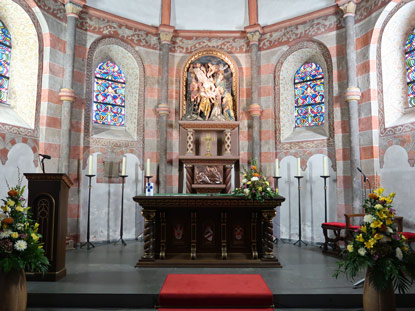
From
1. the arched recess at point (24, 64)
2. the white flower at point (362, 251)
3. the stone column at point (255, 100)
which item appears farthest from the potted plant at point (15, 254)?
the stone column at point (255, 100)

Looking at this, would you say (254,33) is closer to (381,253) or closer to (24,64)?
(24,64)

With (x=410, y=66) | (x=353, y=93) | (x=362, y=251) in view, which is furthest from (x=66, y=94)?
(x=410, y=66)

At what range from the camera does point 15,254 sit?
4.29 metres

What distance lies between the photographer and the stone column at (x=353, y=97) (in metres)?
8.69

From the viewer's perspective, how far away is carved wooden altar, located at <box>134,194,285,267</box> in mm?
6688

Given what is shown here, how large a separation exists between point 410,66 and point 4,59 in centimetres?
1040

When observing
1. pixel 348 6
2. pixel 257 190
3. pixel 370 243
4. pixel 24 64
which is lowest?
pixel 370 243

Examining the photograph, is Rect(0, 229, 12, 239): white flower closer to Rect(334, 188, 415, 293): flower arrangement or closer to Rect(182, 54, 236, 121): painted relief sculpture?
Rect(334, 188, 415, 293): flower arrangement

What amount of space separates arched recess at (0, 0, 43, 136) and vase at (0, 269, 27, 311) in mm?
5298

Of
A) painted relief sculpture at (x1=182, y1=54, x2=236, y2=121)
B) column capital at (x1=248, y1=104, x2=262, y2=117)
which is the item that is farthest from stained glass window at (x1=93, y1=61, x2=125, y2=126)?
column capital at (x1=248, y1=104, x2=262, y2=117)

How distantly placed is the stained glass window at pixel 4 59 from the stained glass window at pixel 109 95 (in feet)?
7.78

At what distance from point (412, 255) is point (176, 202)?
13.2 feet

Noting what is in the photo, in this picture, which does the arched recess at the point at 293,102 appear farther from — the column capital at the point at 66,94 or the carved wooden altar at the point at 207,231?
the column capital at the point at 66,94

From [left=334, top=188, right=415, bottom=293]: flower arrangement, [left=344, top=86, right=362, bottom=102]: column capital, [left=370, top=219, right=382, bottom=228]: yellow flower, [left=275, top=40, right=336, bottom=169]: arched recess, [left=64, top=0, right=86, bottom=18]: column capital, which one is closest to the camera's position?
[left=334, top=188, right=415, bottom=293]: flower arrangement
